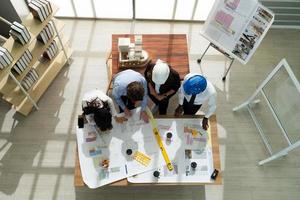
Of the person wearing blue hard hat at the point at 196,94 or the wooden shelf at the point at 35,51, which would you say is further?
the wooden shelf at the point at 35,51

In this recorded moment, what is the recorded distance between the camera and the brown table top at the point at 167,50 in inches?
164

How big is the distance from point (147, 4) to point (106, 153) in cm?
290

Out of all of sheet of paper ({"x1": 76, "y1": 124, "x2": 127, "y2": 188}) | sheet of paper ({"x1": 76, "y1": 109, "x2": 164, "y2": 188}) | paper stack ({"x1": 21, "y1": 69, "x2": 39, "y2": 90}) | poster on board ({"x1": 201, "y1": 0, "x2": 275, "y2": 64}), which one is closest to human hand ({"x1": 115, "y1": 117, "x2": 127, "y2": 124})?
sheet of paper ({"x1": 76, "y1": 109, "x2": 164, "y2": 188})

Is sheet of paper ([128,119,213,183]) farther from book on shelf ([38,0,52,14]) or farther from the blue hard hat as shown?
book on shelf ([38,0,52,14])

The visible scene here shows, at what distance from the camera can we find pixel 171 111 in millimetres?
4609

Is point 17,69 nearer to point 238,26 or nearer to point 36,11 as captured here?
point 36,11

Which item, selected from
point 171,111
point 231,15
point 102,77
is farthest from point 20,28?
point 231,15

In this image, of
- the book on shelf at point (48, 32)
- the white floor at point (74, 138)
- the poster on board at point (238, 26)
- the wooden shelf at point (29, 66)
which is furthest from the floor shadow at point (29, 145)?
the poster on board at point (238, 26)

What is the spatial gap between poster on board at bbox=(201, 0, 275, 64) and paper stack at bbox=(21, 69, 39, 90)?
243cm

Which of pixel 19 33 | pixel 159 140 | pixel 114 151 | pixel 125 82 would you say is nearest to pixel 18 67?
pixel 19 33

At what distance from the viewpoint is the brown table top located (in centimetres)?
416

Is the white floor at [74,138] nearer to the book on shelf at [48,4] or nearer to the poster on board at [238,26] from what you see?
the poster on board at [238,26]

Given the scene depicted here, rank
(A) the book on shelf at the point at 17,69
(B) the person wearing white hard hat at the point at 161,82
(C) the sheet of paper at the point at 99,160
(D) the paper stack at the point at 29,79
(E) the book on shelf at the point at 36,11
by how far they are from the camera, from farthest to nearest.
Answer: (D) the paper stack at the point at 29,79 < (A) the book on shelf at the point at 17,69 < (E) the book on shelf at the point at 36,11 < (B) the person wearing white hard hat at the point at 161,82 < (C) the sheet of paper at the point at 99,160

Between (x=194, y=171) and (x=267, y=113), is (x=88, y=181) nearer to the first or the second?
(x=194, y=171)
